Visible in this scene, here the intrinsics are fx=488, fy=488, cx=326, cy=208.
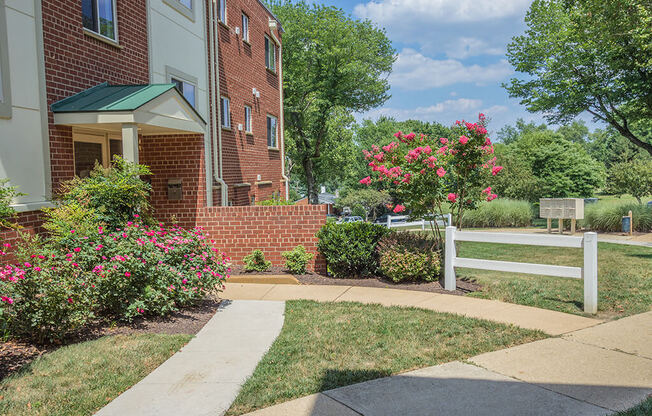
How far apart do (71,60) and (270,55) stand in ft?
41.2

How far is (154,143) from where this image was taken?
1131 cm

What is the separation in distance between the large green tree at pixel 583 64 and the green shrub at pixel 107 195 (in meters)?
16.0

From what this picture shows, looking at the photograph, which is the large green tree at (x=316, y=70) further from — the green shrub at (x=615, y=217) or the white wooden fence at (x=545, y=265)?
the white wooden fence at (x=545, y=265)

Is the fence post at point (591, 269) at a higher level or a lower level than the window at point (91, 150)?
lower

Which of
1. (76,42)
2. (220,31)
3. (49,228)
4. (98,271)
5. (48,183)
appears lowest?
(98,271)

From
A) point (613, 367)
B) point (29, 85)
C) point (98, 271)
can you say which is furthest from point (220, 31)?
point (613, 367)

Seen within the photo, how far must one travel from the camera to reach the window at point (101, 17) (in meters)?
8.98

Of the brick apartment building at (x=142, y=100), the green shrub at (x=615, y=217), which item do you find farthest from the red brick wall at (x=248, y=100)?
the green shrub at (x=615, y=217)

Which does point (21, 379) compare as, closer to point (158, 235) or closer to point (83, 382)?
point (83, 382)

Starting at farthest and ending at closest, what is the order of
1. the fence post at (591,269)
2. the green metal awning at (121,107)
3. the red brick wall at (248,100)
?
the red brick wall at (248,100) → the green metal awning at (121,107) → the fence post at (591,269)

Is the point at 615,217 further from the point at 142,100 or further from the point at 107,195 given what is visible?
the point at 107,195

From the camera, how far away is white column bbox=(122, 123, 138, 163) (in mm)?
8148

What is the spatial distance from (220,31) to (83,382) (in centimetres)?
1237

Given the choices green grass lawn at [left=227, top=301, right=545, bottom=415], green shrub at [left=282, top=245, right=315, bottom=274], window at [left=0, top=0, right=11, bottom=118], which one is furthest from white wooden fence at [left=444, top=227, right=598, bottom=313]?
window at [left=0, top=0, right=11, bottom=118]
